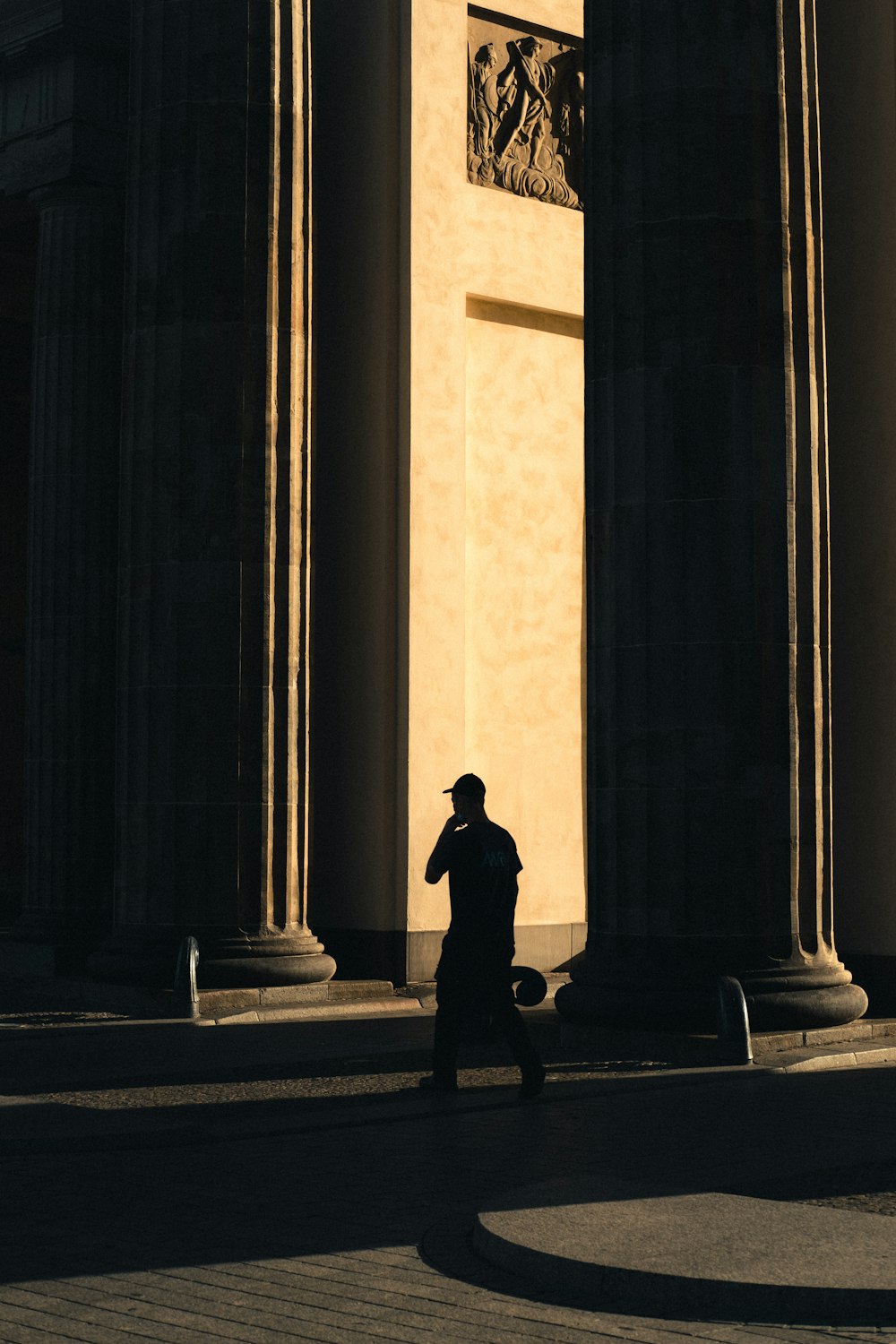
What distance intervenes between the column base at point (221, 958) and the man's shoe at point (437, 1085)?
613cm

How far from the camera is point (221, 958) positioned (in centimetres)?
1847

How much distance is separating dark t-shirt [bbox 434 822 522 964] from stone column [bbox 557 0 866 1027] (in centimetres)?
243

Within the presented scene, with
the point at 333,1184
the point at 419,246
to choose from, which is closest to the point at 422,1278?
the point at 333,1184

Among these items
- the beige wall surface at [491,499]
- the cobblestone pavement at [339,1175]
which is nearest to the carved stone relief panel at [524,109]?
the beige wall surface at [491,499]

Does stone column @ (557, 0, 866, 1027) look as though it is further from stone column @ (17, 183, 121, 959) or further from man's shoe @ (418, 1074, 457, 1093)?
stone column @ (17, 183, 121, 959)

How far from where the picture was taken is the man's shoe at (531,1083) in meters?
12.1

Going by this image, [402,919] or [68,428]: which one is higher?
[68,428]

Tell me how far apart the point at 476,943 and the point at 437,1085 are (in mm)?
977

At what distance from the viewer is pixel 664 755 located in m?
14.9

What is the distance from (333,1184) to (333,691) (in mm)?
12395

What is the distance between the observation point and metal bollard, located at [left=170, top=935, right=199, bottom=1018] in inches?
695

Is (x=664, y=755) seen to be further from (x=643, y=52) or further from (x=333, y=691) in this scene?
(x=333, y=691)

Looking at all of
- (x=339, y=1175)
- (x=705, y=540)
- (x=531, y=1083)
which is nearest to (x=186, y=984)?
(x=531, y=1083)

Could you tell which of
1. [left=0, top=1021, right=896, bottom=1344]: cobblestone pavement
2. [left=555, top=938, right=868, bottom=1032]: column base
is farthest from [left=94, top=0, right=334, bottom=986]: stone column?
[left=555, top=938, right=868, bottom=1032]: column base
